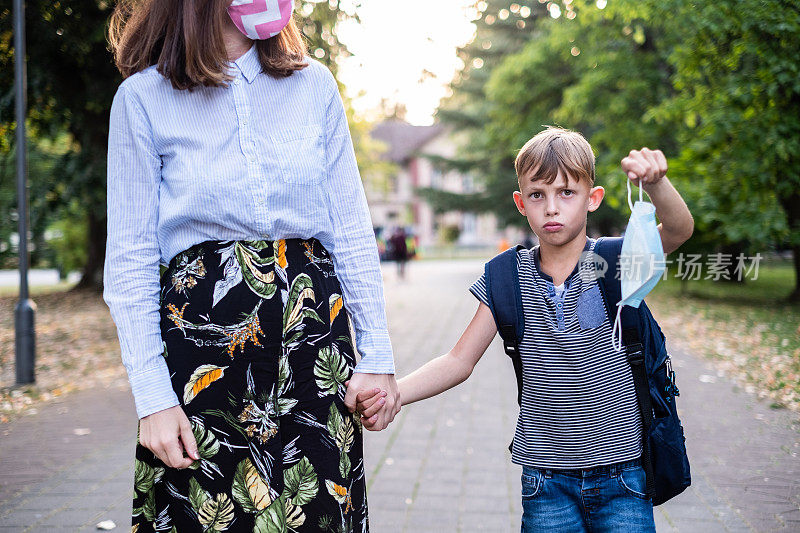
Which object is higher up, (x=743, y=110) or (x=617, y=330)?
(x=743, y=110)

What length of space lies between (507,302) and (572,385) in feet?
1.00

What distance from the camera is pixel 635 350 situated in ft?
6.99

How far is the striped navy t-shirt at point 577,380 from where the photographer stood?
7.10 feet

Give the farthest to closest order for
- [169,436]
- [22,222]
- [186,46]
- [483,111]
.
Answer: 1. [483,111]
2. [22,222]
3. [186,46]
4. [169,436]

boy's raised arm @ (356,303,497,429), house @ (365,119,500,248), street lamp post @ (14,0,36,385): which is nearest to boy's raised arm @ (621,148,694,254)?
boy's raised arm @ (356,303,497,429)

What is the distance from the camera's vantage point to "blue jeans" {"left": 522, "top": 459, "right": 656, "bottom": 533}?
2.14 meters

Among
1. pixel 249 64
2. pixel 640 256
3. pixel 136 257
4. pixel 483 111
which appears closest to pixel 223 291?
pixel 136 257

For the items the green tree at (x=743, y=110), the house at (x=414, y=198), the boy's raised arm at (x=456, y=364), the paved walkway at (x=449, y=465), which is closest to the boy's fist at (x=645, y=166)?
the boy's raised arm at (x=456, y=364)

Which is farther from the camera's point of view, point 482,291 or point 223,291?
point 482,291

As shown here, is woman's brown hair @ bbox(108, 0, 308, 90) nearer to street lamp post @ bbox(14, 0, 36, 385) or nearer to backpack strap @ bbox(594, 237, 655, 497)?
backpack strap @ bbox(594, 237, 655, 497)

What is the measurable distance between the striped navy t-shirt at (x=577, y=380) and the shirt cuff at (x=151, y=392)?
1.03 metres

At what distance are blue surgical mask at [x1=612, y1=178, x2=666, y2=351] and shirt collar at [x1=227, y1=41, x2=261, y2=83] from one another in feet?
3.41

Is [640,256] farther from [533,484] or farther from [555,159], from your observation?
[533,484]

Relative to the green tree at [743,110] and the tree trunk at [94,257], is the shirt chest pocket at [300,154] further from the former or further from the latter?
the tree trunk at [94,257]
